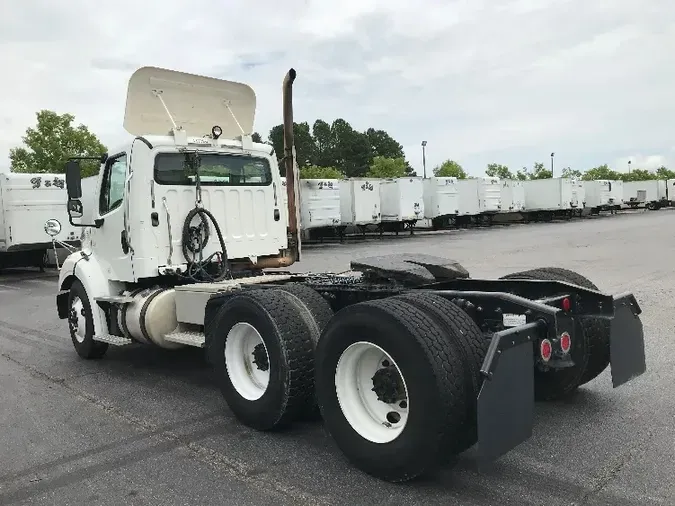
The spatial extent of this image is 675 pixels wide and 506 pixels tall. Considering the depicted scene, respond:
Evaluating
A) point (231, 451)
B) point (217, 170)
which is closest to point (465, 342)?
point (231, 451)

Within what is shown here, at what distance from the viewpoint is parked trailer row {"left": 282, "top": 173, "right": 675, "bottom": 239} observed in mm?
29469

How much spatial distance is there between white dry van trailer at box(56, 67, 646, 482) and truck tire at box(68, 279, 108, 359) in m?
0.03

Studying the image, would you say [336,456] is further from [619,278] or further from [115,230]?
[619,278]

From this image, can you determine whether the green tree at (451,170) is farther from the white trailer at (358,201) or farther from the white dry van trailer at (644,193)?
the white trailer at (358,201)

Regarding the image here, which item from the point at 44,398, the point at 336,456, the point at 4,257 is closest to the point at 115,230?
the point at 44,398

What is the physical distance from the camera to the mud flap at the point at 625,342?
158 inches

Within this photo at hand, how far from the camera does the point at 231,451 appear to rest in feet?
14.3

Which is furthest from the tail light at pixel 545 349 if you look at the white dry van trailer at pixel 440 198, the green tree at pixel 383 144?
the green tree at pixel 383 144

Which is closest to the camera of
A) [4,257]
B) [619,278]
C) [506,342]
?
[506,342]

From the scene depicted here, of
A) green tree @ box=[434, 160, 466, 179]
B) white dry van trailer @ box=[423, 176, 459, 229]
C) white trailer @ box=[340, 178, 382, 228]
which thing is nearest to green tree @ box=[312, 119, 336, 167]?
green tree @ box=[434, 160, 466, 179]

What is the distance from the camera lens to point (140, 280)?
6.62 meters

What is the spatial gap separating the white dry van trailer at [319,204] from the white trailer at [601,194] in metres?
30.1

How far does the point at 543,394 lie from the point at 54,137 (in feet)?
131

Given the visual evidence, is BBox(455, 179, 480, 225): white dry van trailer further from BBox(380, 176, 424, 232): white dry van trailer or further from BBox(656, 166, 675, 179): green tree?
BBox(656, 166, 675, 179): green tree
